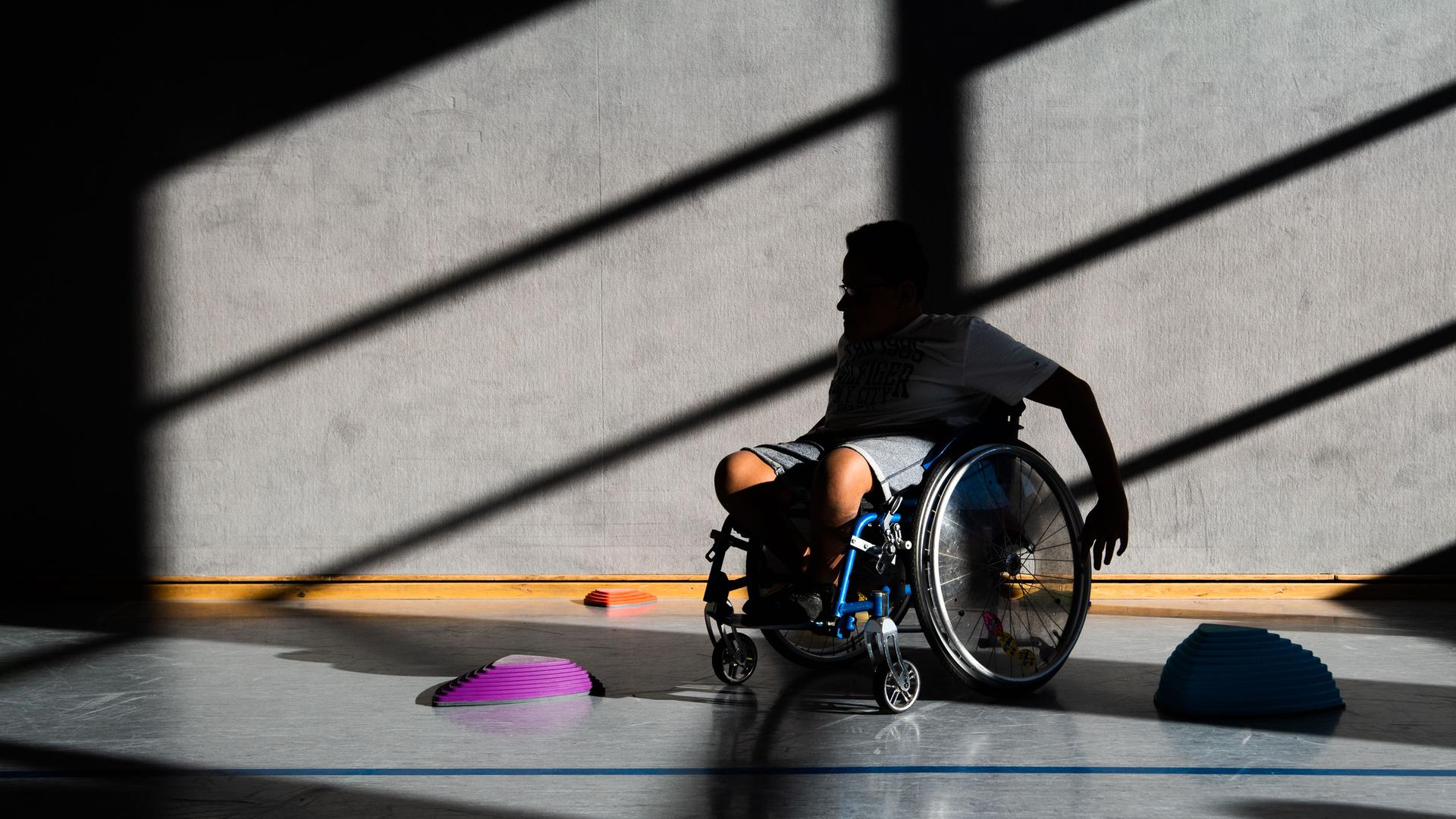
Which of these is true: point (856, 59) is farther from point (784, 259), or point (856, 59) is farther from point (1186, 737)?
point (1186, 737)

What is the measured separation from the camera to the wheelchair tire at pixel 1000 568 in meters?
2.11

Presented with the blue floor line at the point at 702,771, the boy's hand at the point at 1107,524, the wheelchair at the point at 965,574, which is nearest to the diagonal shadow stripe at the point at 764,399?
A: the wheelchair at the point at 965,574

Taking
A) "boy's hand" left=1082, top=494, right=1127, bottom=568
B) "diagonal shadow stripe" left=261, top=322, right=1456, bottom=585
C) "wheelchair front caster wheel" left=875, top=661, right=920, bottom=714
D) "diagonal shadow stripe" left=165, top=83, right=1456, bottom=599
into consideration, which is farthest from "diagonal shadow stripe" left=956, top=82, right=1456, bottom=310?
"wheelchair front caster wheel" left=875, top=661, right=920, bottom=714

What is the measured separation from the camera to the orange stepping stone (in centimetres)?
330

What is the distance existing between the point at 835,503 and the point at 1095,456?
46 centimetres

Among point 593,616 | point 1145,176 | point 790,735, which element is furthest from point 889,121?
point 790,735

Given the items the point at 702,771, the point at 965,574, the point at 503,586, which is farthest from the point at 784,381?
the point at 702,771

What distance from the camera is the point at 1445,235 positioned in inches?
132

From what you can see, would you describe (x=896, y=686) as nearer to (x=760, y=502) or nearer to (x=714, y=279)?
(x=760, y=502)

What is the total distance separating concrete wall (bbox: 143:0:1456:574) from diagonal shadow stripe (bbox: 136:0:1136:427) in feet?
0.06

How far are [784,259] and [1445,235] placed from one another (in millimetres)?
1686

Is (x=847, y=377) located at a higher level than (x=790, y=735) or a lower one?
higher

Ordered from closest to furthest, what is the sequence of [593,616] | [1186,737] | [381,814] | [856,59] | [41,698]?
[381,814], [1186,737], [41,698], [593,616], [856,59]

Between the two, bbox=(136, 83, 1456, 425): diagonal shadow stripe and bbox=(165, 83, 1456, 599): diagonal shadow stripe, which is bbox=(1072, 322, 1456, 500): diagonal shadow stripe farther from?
bbox=(136, 83, 1456, 425): diagonal shadow stripe
